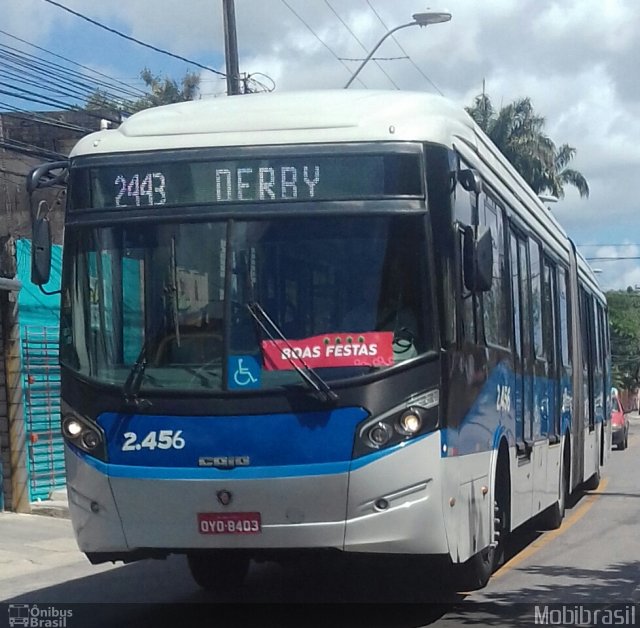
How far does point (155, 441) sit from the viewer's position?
7.70 metres

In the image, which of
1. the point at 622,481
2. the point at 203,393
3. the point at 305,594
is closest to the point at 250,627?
the point at 305,594

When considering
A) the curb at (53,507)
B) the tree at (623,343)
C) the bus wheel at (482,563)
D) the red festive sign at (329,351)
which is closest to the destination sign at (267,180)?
the red festive sign at (329,351)

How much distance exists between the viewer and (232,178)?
7.95 meters

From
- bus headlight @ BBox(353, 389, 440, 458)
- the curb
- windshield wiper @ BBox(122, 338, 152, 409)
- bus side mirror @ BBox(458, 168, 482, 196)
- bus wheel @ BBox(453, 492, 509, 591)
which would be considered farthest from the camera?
the curb

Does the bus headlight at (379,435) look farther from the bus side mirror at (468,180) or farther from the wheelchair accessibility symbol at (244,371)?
the bus side mirror at (468,180)

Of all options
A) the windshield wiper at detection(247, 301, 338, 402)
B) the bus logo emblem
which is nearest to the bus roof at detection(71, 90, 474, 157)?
the windshield wiper at detection(247, 301, 338, 402)

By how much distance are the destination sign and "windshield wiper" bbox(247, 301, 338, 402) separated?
74cm

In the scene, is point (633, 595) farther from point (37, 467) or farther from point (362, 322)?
point (37, 467)

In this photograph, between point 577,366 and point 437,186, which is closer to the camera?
point 437,186

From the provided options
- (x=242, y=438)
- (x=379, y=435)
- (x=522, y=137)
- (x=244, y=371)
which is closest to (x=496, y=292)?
(x=379, y=435)

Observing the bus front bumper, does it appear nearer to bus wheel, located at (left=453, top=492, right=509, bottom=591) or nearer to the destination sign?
bus wheel, located at (left=453, top=492, right=509, bottom=591)

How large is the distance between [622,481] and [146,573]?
1275 cm

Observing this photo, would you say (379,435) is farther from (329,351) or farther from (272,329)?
(272,329)

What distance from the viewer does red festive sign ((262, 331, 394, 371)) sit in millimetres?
7543
